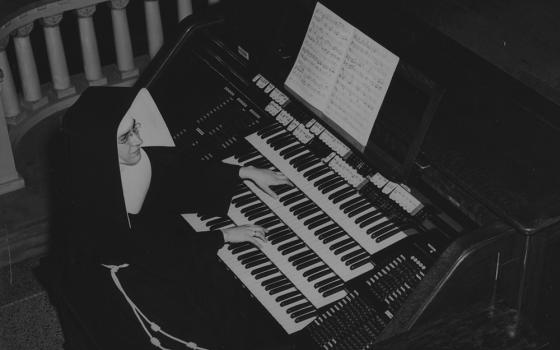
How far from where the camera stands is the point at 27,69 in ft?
19.6

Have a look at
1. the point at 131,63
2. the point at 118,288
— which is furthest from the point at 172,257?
the point at 131,63

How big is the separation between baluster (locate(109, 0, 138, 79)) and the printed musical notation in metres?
1.78

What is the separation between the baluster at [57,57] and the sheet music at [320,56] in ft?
6.02

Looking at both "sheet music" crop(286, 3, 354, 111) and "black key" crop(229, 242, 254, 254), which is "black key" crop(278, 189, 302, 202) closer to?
"black key" crop(229, 242, 254, 254)

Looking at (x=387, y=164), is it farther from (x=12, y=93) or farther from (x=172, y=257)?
(x=12, y=93)

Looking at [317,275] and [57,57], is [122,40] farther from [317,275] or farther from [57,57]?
[317,275]

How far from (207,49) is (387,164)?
51.0 inches

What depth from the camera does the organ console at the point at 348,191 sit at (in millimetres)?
3916

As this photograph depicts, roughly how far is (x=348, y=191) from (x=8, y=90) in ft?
7.77

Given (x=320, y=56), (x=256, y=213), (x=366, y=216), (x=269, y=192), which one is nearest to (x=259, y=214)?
(x=256, y=213)

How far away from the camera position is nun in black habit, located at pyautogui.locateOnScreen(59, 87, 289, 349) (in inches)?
160

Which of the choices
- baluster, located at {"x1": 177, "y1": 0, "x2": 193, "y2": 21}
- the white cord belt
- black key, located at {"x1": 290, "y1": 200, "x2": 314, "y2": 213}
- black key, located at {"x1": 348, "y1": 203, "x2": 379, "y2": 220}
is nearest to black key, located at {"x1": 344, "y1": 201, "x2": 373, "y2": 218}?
black key, located at {"x1": 348, "y1": 203, "x2": 379, "y2": 220}

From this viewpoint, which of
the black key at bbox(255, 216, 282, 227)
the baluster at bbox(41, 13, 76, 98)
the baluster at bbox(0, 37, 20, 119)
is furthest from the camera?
the baluster at bbox(41, 13, 76, 98)

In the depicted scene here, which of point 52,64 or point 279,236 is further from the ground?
point 52,64
